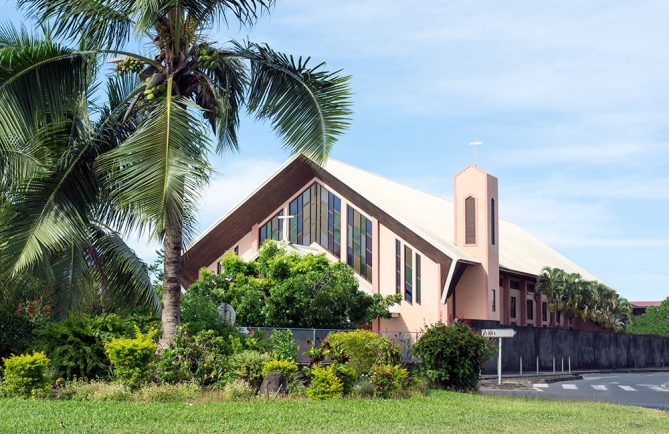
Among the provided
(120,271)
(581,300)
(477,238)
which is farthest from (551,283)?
(120,271)

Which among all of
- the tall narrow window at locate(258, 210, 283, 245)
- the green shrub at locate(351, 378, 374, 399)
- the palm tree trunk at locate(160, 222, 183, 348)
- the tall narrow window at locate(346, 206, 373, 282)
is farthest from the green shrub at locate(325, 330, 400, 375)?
the tall narrow window at locate(258, 210, 283, 245)

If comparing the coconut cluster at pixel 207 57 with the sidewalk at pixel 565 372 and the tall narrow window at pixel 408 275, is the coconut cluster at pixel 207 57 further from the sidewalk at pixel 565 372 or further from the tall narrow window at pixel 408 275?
the tall narrow window at pixel 408 275

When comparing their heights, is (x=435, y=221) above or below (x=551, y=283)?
above

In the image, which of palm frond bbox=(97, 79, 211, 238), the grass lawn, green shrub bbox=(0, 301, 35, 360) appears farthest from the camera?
green shrub bbox=(0, 301, 35, 360)

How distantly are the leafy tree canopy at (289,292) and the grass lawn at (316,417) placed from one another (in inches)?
627

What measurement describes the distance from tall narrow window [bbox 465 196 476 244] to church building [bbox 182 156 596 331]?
0.15 ft

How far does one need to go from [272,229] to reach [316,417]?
3156 centimetres

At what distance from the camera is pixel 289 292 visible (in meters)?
33.9

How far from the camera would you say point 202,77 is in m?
18.7

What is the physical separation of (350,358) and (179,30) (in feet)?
26.0

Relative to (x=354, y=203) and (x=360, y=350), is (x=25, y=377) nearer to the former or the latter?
(x=360, y=350)

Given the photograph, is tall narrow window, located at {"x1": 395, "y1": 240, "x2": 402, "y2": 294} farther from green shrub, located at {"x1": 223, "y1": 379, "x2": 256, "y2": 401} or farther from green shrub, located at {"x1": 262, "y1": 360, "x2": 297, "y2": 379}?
green shrub, located at {"x1": 223, "y1": 379, "x2": 256, "y2": 401}

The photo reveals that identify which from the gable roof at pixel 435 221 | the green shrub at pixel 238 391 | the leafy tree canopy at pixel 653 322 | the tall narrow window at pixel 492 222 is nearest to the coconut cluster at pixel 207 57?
the green shrub at pixel 238 391

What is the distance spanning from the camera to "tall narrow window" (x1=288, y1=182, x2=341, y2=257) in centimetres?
4341
